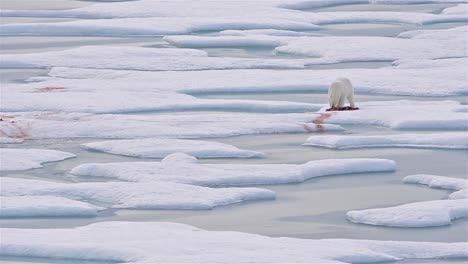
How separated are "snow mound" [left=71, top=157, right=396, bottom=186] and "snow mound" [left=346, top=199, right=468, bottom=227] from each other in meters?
0.94

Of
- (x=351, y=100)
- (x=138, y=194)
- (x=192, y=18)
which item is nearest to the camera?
(x=138, y=194)

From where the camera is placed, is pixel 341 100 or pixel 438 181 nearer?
pixel 438 181

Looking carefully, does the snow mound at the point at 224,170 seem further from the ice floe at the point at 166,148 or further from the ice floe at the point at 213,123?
the ice floe at the point at 213,123

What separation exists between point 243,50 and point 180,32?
5.11 ft

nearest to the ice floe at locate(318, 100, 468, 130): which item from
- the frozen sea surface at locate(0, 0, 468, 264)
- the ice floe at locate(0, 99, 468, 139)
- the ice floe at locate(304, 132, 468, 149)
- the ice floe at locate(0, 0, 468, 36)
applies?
the ice floe at locate(0, 99, 468, 139)

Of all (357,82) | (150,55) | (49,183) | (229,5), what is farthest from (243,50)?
(49,183)

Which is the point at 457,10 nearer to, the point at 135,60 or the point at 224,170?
the point at 135,60

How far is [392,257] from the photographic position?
577 centimetres

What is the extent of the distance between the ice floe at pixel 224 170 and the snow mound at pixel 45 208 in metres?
0.77

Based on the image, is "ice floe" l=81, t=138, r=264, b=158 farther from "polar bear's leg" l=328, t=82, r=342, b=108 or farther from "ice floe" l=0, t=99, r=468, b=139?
"polar bear's leg" l=328, t=82, r=342, b=108

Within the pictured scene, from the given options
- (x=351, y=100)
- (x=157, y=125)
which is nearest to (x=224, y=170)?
(x=157, y=125)

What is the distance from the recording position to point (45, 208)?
6586 millimetres

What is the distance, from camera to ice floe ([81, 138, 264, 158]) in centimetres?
829

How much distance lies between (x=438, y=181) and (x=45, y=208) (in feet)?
7.54
